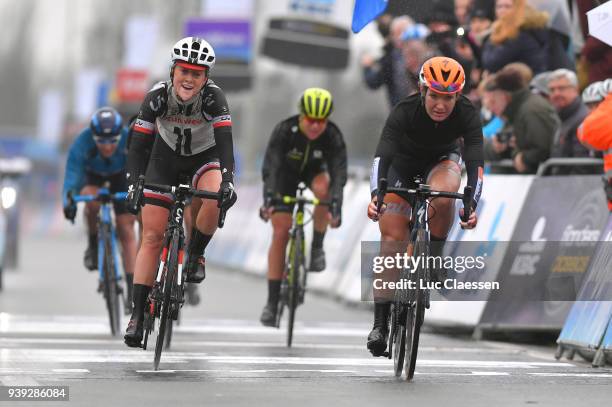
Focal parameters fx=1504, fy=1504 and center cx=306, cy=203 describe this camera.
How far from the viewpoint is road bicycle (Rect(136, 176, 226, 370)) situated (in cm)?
1016

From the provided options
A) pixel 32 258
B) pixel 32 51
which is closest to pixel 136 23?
pixel 32 258

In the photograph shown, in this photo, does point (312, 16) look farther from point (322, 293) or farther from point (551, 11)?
point (551, 11)

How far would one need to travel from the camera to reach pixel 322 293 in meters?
20.4

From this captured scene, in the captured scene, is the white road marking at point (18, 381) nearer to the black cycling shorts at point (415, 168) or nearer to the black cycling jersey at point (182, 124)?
the black cycling jersey at point (182, 124)

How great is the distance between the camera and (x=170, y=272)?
33.5ft

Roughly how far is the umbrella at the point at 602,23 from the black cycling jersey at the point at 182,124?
372 centimetres

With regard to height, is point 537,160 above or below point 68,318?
above

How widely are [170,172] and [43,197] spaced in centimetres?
5579

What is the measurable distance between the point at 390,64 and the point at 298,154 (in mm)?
3744

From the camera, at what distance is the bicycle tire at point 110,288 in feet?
45.4

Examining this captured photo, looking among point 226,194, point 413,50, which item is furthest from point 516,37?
point 226,194

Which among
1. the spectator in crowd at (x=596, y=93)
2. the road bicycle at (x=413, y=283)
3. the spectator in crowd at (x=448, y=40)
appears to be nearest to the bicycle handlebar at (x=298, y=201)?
the spectator in crowd at (x=596, y=93)

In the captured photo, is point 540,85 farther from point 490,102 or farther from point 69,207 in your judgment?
point 69,207

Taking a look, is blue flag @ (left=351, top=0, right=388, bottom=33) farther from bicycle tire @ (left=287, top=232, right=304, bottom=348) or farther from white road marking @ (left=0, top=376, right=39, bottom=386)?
white road marking @ (left=0, top=376, right=39, bottom=386)
